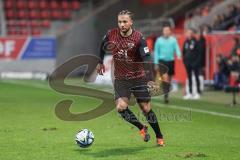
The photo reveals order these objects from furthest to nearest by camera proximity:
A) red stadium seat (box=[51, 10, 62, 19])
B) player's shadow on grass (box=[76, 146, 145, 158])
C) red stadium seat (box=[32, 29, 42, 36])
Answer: red stadium seat (box=[51, 10, 62, 19]) < red stadium seat (box=[32, 29, 42, 36]) < player's shadow on grass (box=[76, 146, 145, 158])

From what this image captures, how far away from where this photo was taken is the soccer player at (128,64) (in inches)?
421

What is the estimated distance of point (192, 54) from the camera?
2172cm

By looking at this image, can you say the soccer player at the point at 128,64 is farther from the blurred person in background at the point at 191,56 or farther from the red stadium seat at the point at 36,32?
the red stadium seat at the point at 36,32

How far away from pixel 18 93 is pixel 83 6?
1795 cm

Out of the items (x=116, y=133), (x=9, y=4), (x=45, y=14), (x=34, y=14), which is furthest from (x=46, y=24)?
(x=116, y=133)

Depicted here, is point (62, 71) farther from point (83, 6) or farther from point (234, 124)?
point (234, 124)

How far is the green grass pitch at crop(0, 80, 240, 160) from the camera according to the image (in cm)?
1012

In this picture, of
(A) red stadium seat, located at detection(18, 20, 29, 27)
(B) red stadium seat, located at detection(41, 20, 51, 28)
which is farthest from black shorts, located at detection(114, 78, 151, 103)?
(B) red stadium seat, located at detection(41, 20, 51, 28)

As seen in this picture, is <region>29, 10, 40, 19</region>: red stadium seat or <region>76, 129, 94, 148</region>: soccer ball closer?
<region>76, 129, 94, 148</region>: soccer ball

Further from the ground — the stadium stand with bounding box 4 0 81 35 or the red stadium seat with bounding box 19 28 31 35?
the stadium stand with bounding box 4 0 81 35

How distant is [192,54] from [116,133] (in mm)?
9334

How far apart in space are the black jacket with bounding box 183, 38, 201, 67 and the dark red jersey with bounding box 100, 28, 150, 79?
1089cm

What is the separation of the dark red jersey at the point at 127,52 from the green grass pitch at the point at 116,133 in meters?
1.19

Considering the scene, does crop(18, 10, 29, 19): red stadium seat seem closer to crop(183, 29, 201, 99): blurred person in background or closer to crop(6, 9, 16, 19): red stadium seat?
crop(6, 9, 16, 19): red stadium seat
